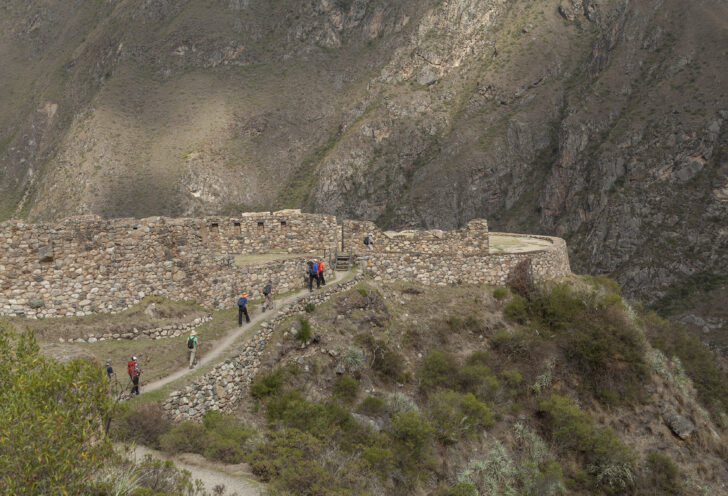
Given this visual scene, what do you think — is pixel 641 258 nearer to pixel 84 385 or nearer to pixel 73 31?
pixel 84 385

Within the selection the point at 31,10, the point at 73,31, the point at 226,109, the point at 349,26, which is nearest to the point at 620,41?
the point at 349,26

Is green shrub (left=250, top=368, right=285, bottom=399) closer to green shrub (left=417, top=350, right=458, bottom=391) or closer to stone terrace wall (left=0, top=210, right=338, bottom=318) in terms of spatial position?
stone terrace wall (left=0, top=210, right=338, bottom=318)

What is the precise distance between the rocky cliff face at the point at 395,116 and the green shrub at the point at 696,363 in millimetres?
66976

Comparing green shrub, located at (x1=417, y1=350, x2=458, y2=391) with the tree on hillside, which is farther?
green shrub, located at (x1=417, y1=350, x2=458, y2=391)

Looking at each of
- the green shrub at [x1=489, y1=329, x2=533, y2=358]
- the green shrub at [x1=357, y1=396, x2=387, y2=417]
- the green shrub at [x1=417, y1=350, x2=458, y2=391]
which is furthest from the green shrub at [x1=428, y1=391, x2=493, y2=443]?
the green shrub at [x1=489, y1=329, x2=533, y2=358]

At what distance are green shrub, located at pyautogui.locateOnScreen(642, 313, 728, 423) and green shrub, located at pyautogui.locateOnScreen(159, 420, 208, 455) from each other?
23586 millimetres

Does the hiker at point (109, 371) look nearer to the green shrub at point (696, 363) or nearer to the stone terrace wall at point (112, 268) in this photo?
A: the stone terrace wall at point (112, 268)

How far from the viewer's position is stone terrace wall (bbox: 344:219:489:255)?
22.3 meters

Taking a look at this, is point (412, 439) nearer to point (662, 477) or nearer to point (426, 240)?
point (426, 240)

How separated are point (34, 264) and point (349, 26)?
15718cm

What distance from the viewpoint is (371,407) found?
51.9 ft

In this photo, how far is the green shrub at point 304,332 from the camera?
16.6m

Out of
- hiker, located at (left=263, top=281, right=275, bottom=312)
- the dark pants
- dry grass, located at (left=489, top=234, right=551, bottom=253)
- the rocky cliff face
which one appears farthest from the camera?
the rocky cliff face

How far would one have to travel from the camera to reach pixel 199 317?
16297mm
